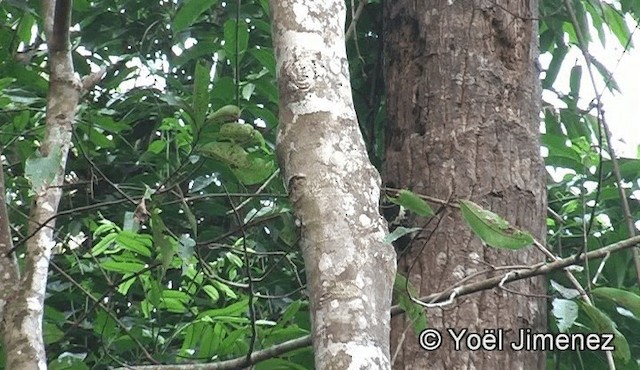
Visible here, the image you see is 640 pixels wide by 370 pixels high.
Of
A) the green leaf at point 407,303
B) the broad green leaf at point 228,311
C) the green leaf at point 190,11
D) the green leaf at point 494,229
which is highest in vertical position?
the green leaf at point 190,11

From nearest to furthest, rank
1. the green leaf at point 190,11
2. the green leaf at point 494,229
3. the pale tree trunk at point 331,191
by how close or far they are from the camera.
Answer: the pale tree trunk at point 331,191 → the green leaf at point 494,229 → the green leaf at point 190,11

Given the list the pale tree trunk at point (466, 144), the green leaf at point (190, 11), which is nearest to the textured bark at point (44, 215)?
the green leaf at point (190, 11)

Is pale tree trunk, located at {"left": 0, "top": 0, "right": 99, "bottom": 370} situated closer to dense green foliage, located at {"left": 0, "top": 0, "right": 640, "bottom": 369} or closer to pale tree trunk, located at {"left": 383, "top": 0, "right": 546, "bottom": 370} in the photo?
dense green foliage, located at {"left": 0, "top": 0, "right": 640, "bottom": 369}

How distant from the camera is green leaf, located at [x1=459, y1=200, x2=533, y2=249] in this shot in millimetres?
1339

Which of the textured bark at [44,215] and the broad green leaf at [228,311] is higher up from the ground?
the textured bark at [44,215]

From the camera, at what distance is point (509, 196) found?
179 centimetres

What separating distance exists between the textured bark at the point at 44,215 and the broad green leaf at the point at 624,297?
0.81 metres

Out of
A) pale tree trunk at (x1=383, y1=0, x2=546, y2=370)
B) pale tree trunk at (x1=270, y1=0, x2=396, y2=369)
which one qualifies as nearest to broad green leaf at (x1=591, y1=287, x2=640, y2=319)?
pale tree trunk at (x1=383, y1=0, x2=546, y2=370)

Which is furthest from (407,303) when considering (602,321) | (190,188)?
(190,188)

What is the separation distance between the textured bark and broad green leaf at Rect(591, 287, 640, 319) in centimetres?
81

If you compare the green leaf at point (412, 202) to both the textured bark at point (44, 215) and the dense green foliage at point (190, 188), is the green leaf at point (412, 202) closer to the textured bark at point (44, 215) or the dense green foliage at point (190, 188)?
the dense green foliage at point (190, 188)
